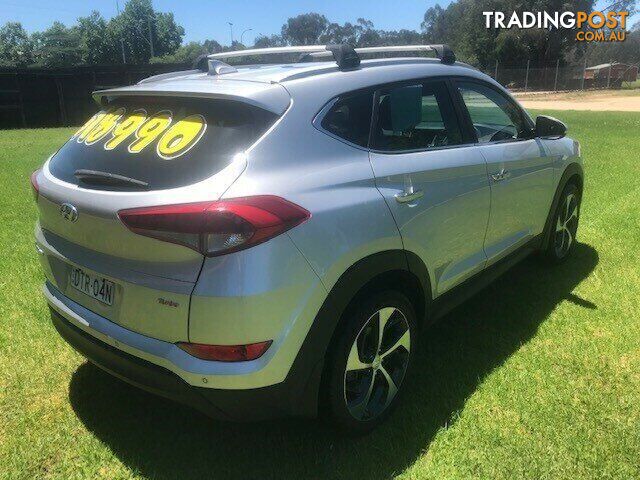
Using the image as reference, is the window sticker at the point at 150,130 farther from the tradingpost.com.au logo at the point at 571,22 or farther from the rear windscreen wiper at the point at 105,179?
the tradingpost.com.au logo at the point at 571,22

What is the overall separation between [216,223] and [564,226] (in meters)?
3.70

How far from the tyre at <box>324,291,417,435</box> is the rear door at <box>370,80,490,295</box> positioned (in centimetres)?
32

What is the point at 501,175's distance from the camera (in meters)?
3.38

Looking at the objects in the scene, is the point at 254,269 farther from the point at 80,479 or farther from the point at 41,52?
the point at 41,52

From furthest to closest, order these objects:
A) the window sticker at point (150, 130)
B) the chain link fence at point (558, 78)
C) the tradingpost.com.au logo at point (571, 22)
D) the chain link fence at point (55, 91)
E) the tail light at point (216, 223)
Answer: the tradingpost.com.au logo at point (571, 22) → the chain link fence at point (558, 78) → the chain link fence at point (55, 91) → the window sticker at point (150, 130) → the tail light at point (216, 223)

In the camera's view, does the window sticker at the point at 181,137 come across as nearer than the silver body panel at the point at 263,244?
No

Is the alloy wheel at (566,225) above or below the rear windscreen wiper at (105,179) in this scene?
below

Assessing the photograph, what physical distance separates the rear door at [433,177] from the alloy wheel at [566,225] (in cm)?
156

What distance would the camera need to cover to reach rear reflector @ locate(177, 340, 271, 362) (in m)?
2.05

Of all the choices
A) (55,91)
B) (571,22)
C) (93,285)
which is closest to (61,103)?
(55,91)

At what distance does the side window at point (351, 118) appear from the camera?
2443 millimetres

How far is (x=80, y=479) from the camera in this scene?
7.98ft

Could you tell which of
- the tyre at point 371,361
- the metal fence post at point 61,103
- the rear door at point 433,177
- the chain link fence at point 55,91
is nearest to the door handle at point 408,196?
the rear door at point 433,177

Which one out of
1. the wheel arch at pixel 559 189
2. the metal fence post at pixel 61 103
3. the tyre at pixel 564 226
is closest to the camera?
the wheel arch at pixel 559 189
